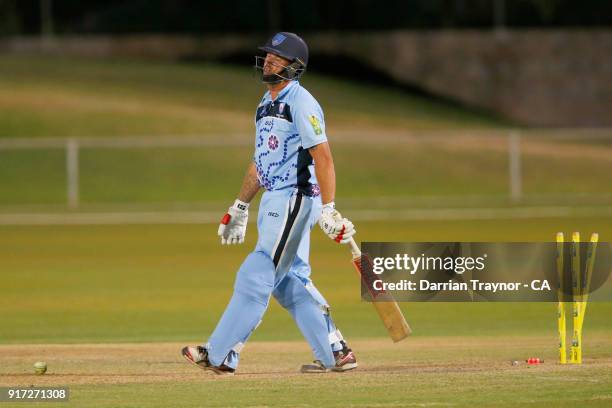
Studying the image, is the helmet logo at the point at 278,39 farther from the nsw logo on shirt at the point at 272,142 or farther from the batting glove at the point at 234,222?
the batting glove at the point at 234,222

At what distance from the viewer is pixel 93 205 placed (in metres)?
33.6

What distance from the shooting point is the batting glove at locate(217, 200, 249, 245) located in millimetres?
9883

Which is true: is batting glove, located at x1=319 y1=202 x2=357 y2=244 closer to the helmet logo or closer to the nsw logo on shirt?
the nsw logo on shirt

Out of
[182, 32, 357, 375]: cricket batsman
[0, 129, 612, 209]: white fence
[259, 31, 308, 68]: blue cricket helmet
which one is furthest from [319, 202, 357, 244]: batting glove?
[0, 129, 612, 209]: white fence

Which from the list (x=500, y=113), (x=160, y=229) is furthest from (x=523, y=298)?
(x=500, y=113)

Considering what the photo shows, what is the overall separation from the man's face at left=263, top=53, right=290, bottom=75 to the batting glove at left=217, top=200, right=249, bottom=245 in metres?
0.97

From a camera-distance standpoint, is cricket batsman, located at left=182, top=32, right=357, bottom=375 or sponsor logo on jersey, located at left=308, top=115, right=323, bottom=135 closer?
sponsor logo on jersey, located at left=308, top=115, right=323, bottom=135

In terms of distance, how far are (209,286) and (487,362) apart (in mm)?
8232

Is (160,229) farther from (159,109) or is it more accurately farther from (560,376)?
→ (560,376)

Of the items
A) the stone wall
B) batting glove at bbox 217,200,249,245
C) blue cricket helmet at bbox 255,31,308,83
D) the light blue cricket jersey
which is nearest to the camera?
the light blue cricket jersey

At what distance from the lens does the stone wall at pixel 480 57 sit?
46.8 meters

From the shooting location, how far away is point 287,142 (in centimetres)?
933

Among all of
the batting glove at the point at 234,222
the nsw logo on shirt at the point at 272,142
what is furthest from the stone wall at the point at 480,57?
the nsw logo on shirt at the point at 272,142

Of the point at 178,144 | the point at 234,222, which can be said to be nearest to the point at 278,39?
the point at 234,222
